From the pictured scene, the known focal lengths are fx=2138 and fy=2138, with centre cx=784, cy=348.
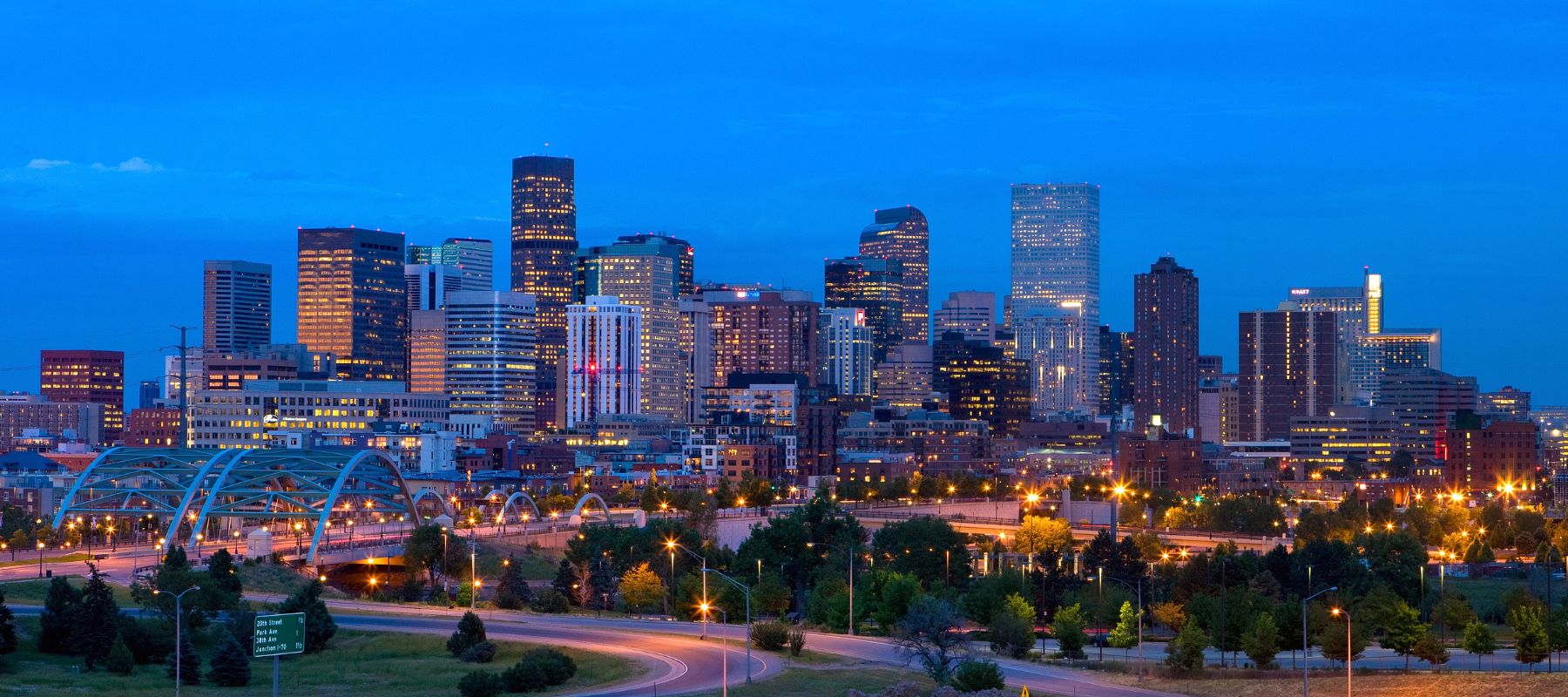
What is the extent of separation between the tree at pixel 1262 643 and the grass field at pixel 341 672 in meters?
27.6

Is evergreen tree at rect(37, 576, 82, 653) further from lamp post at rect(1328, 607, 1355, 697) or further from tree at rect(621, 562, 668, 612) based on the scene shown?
lamp post at rect(1328, 607, 1355, 697)

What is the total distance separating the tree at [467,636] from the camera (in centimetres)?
9400

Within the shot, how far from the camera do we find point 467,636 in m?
94.3

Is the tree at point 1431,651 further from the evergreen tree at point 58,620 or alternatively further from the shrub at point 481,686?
the evergreen tree at point 58,620

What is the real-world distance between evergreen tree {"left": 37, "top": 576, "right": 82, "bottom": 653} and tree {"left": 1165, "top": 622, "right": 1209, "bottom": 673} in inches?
1905

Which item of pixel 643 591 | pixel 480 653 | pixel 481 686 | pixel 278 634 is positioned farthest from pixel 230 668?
pixel 643 591

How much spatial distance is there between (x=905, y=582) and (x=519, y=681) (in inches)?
1314

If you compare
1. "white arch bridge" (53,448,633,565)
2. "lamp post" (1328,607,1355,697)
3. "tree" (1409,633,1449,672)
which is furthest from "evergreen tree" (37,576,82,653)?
"tree" (1409,633,1449,672)

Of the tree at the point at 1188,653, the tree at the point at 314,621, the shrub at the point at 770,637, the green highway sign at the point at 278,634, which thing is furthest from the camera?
the tree at the point at 314,621

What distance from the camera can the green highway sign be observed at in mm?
72188

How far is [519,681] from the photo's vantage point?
8400 centimetres

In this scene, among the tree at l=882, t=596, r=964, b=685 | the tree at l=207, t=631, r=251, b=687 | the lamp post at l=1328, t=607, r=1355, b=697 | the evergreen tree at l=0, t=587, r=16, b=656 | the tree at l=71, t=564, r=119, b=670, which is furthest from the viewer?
the tree at l=71, t=564, r=119, b=670

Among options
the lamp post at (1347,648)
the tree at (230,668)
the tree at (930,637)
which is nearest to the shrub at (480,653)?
the tree at (230,668)

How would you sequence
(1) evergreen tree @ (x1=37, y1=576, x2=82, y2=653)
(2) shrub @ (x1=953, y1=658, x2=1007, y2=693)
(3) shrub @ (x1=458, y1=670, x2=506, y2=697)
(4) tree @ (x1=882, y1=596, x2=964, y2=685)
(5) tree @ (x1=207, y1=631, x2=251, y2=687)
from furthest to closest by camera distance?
(1) evergreen tree @ (x1=37, y1=576, x2=82, y2=653), (4) tree @ (x1=882, y1=596, x2=964, y2=685), (5) tree @ (x1=207, y1=631, x2=251, y2=687), (3) shrub @ (x1=458, y1=670, x2=506, y2=697), (2) shrub @ (x1=953, y1=658, x2=1007, y2=693)
